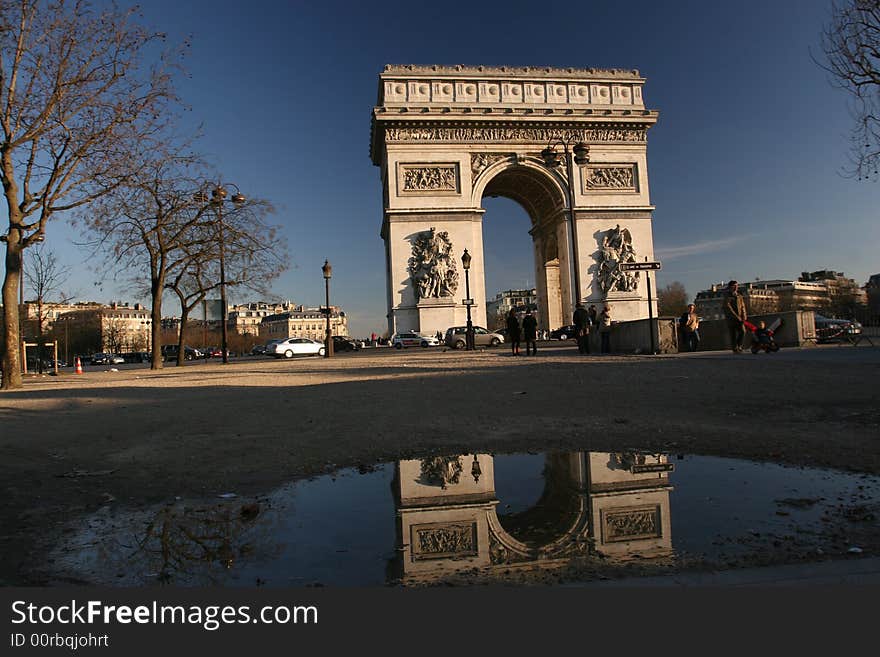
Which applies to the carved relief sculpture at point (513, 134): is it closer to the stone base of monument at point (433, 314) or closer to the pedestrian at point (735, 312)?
the stone base of monument at point (433, 314)

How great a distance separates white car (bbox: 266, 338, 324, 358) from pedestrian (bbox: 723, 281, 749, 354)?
28433 mm

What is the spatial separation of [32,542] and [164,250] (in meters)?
20.9

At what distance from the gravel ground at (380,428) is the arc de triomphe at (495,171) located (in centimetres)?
2611

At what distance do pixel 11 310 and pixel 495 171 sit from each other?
30.0 meters

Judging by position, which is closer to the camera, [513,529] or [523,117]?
[513,529]

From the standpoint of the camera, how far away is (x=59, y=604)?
2.28 meters

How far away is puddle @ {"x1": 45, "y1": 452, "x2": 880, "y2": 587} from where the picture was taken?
2627 mm

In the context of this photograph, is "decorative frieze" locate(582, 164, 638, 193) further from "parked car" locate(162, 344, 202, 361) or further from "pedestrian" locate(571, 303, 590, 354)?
"parked car" locate(162, 344, 202, 361)

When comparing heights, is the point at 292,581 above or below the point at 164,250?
below

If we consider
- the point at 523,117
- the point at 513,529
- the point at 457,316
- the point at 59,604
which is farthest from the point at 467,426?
the point at 523,117

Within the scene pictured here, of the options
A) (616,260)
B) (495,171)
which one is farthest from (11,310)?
(616,260)

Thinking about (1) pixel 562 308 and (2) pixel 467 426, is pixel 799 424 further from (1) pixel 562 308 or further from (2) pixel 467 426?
(1) pixel 562 308

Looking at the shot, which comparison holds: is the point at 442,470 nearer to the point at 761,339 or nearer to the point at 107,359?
the point at 761,339

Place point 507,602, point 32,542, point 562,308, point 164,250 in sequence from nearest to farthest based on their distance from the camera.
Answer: point 507,602 < point 32,542 < point 164,250 < point 562,308
